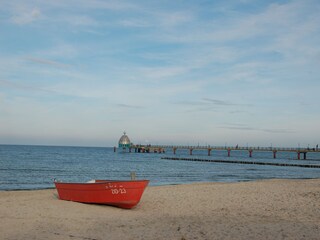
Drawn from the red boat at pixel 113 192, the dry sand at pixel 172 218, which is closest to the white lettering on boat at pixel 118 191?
the red boat at pixel 113 192

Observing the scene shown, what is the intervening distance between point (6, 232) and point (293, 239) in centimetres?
813

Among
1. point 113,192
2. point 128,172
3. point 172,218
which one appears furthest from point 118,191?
point 128,172

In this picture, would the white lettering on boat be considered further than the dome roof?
No

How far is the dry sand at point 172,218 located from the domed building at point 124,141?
129 m

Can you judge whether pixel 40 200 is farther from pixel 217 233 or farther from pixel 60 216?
pixel 217 233

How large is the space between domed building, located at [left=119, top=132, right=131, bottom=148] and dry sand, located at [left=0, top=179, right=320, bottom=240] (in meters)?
129

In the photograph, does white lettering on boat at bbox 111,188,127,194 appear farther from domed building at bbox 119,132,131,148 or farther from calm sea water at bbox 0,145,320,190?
domed building at bbox 119,132,131,148

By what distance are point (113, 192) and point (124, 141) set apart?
136 meters

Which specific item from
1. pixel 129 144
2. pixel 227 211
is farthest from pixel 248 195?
pixel 129 144

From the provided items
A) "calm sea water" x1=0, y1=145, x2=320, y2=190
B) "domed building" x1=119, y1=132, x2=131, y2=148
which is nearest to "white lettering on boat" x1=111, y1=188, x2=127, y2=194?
"calm sea water" x1=0, y1=145, x2=320, y2=190

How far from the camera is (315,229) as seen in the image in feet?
39.4

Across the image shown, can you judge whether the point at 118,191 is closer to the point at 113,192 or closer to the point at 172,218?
the point at 113,192

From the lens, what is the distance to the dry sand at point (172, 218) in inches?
440

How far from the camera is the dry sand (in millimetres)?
11187
